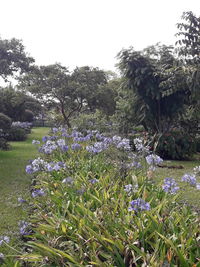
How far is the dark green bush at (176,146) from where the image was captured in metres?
10.9

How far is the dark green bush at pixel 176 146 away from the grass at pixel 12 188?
4417 mm

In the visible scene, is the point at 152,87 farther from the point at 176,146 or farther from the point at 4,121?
the point at 4,121

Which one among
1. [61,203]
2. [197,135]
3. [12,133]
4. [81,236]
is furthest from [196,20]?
[12,133]

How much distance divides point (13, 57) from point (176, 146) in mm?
6074

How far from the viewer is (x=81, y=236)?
2.72 m

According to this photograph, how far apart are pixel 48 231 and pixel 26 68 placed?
8554mm

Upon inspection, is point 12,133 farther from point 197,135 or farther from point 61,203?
point 61,203

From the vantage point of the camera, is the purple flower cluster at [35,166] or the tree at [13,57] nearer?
the purple flower cluster at [35,166]

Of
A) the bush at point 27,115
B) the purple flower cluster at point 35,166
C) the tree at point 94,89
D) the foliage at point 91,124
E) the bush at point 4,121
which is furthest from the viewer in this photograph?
the bush at point 27,115

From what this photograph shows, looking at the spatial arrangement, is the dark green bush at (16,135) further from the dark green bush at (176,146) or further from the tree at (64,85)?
the dark green bush at (176,146)

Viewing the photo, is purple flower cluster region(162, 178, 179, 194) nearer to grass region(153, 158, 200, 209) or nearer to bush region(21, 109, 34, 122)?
grass region(153, 158, 200, 209)

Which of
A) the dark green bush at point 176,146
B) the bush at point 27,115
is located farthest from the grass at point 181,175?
the bush at point 27,115

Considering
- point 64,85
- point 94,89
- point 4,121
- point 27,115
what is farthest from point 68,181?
point 27,115

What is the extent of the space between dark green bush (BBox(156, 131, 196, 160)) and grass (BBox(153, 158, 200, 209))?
1.15ft
